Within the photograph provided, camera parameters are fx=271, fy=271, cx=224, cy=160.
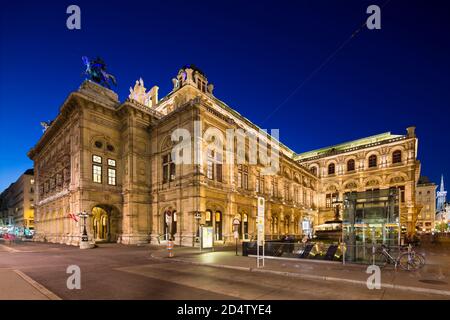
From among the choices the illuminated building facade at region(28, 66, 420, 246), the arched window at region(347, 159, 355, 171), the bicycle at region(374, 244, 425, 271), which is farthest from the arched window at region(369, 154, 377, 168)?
the bicycle at region(374, 244, 425, 271)

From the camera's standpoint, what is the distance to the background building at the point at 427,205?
99.4 meters

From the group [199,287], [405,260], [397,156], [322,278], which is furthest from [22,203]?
[397,156]

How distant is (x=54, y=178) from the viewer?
1563 inches

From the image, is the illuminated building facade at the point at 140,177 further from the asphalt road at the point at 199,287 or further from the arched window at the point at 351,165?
the arched window at the point at 351,165

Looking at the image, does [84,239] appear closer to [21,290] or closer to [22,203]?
[21,290]

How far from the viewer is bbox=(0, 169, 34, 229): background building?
76062mm

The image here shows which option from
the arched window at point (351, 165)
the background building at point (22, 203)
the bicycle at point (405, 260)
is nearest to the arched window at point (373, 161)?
the arched window at point (351, 165)

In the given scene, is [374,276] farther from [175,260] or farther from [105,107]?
[105,107]

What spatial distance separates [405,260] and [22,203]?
94.9 metres

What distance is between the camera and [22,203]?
79.0 meters

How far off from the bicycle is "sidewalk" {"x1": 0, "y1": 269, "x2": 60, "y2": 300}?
1337 cm

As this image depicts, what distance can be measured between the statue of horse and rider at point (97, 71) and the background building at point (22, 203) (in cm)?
4751

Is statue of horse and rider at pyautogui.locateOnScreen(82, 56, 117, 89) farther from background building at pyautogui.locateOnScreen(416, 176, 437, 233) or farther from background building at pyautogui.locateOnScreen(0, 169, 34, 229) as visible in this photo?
background building at pyautogui.locateOnScreen(416, 176, 437, 233)
